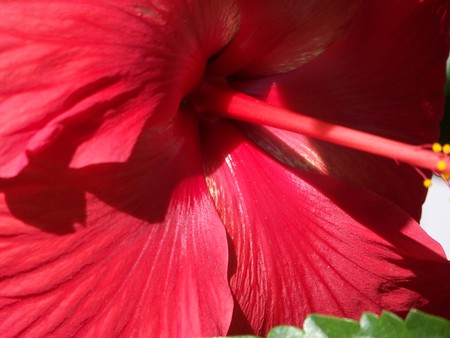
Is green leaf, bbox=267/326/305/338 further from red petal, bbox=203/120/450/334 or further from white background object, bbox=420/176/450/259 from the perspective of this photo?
white background object, bbox=420/176/450/259

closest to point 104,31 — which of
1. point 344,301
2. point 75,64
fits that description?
point 75,64

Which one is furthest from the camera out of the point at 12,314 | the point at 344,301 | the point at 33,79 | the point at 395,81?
the point at 395,81

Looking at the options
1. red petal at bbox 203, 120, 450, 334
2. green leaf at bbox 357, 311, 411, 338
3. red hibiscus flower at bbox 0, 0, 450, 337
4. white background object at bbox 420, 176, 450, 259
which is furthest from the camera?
white background object at bbox 420, 176, 450, 259

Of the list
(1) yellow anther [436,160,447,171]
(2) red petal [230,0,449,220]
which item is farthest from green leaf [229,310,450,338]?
(2) red petal [230,0,449,220]

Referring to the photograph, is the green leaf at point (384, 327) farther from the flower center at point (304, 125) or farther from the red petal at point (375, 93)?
the red petal at point (375, 93)

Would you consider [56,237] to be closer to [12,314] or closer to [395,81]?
[12,314]

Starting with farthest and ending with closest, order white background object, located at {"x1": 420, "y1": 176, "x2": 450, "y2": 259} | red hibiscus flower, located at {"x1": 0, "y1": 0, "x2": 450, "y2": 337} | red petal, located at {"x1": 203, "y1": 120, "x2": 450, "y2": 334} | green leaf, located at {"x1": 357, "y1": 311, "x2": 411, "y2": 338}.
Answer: white background object, located at {"x1": 420, "y1": 176, "x2": 450, "y2": 259} → red petal, located at {"x1": 203, "y1": 120, "x2": 450, "y2": 334} → red hibiscus flower, located at {"x1": 0, "y1": 0, "x2": 450, "y2": 337} → green leaf, located at {"x1": 357, "y1": 311, "x2": 411, "y2": 338}

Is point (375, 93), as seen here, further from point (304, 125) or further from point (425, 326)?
point (425, 326)

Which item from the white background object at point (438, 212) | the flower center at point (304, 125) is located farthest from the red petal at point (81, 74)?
the white background object at point (438, 212)
